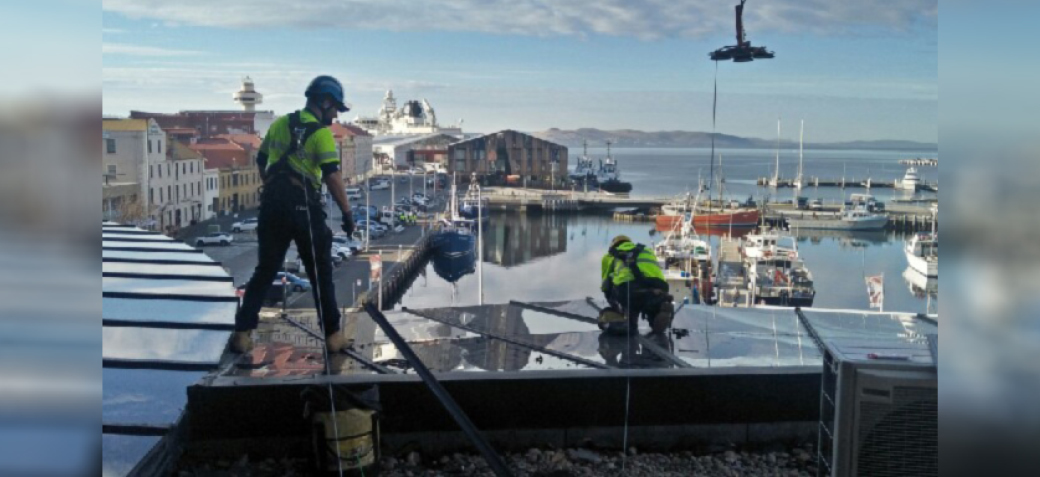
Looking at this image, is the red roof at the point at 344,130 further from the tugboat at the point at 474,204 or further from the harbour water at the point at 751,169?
the harbour water at the point at 751,169

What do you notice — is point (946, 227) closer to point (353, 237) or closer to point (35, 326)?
point (35, 326)

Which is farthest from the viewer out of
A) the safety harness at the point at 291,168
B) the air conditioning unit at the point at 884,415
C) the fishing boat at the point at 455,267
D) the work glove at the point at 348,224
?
the fishing boat at the point at 455,267

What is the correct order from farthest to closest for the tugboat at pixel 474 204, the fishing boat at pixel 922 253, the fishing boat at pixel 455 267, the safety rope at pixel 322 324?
the fishing boat at pixel 455 267
the tugboat at pixel 474 204
the fishing boat at pixel 922 253
the safety rope at pixel 322 324

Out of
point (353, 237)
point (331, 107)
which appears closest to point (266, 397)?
point (353, 237)

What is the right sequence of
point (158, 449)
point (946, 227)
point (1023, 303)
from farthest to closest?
point (158, 449), point (946, 227), point (1023, 303)

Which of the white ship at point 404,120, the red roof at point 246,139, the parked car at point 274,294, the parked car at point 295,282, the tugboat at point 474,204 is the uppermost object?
the white ship at point 404,120

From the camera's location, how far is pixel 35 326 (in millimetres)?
1688

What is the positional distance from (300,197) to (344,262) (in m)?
0.31

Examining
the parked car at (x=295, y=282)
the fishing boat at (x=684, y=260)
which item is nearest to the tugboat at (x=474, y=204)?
the fishing boat at (x=684, y=260)

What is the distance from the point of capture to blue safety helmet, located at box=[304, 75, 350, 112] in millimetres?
3250

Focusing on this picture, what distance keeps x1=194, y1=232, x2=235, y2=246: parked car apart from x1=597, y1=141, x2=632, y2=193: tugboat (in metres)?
1.43

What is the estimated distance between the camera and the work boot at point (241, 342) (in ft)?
10.8

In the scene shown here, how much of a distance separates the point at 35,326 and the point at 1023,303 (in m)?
1.62

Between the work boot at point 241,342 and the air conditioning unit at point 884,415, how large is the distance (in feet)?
6.43
